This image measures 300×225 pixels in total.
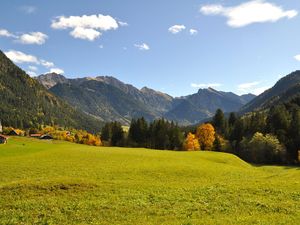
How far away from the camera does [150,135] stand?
499ft

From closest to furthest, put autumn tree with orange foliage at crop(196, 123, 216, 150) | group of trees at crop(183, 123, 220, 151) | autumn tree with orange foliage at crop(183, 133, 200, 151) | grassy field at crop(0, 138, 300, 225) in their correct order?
grassy field at crop(0, 138, 300, 225)
autumn tree with orange foliage at crop(183, 133, 200, 151)
group of trees at crop(183, 123, 220, 151)
autumn tree with orange foliage at crop(196, 123, 216, 150)

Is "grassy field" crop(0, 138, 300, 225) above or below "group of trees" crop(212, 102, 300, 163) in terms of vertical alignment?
below

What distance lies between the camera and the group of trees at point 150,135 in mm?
145375

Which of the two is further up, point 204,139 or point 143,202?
point 204,139

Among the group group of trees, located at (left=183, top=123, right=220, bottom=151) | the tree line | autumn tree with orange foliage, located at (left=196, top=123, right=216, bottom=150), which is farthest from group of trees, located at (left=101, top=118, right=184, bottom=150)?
autumn tree with orange foliage, located at (left=196, top=123, right=216, bottom=150)

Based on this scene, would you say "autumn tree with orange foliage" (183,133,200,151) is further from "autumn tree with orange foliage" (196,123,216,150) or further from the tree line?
"autumn tree with orange foliage" (196,123,216,150)

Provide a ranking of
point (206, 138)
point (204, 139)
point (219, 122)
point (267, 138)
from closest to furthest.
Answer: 1. point (267, 138)
2. point (206, 138)
3. point (204, 139)
4. point (219, 122)

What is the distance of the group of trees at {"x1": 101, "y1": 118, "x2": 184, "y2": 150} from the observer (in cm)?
14538

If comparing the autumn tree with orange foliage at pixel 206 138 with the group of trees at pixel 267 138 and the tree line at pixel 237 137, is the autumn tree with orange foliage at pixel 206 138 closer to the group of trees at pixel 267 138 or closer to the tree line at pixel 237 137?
the tree line at pixel 237 137

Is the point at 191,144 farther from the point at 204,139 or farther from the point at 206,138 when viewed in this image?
the point at 206,138

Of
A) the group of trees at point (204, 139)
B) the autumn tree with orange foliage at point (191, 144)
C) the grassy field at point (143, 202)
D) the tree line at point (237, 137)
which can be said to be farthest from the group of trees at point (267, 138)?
the grassy field at point (143, 202)

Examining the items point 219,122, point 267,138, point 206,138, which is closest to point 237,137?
point 206,138

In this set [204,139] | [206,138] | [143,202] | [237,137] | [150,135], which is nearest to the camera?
[143,202]

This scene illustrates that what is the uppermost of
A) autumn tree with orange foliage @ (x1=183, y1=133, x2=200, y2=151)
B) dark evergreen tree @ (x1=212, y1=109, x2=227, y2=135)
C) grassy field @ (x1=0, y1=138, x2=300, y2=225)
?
dark evergreen tree @ (x1=212, y1=109, x2=227, y2=135)
